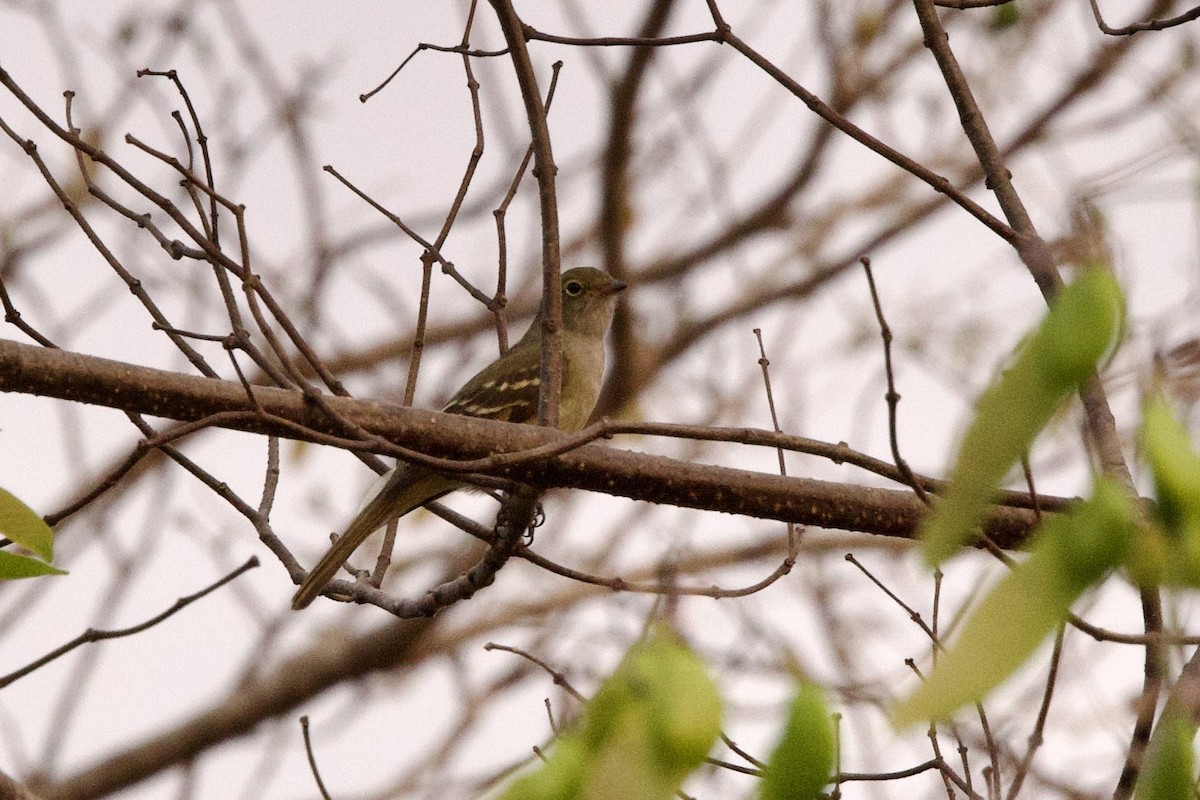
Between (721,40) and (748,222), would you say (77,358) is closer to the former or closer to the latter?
(721,40)

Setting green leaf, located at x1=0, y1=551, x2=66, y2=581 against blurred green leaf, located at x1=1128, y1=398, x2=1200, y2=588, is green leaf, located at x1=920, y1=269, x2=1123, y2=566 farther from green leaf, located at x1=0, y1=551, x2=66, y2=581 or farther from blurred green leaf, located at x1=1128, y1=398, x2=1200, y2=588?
green leaf, located at x1=0, y1=551, x2=66, y2=581

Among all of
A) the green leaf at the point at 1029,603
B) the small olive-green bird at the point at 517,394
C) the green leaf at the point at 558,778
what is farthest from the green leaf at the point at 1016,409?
the small olive-green bird at the point at 517,394

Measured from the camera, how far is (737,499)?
359cm

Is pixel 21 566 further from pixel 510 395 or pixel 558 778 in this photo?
pixel 510 395

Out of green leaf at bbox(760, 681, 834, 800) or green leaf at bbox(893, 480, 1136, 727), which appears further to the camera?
green leaf at bbox(760, 681, 834, 800)

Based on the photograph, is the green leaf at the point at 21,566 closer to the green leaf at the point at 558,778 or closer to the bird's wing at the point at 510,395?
the green leaf at the point at 558,778

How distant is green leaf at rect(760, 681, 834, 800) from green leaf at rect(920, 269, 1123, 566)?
0.23m

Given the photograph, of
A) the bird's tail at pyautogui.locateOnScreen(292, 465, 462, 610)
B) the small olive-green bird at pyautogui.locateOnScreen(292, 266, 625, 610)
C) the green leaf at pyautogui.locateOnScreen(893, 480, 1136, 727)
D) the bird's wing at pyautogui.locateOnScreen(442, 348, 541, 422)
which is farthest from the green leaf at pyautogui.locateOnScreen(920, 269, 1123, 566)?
the bird's wing at pyautogui.locateOnScreen(442, 348, 541, 422)

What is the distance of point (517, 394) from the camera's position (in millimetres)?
6129

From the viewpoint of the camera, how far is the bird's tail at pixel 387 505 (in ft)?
→ 15.2

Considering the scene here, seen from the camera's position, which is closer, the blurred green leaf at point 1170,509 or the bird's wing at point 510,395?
the blurred green leaf at point 1170,509

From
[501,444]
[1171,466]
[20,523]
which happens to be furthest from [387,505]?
[1171,466]

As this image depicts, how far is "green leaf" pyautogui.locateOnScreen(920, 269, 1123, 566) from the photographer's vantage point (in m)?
1.16

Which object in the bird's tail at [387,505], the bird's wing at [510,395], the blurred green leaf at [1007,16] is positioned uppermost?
the blurred green leaf at [1007,16]
